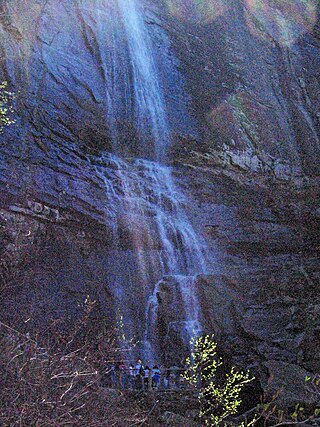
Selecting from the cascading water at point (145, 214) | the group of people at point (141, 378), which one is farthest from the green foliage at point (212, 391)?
the cascading water at point (145, 214)

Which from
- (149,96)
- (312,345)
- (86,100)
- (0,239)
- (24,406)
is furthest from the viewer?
(149,96)

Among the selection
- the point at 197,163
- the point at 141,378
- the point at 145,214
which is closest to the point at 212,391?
the point at 141,378

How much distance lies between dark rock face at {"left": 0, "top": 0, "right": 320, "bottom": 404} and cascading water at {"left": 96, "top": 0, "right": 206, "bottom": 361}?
18 cm

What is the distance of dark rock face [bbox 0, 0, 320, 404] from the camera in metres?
16.2

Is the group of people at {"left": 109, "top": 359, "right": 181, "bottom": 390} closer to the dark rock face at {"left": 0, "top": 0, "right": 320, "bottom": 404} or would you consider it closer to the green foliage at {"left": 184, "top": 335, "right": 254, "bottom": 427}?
the green foliage at {"left": 184, "top": 335, "right": 254, "bottom": 427}

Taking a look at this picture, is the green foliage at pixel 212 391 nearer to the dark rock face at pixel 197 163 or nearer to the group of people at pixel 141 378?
the group of people at pixel 141 378

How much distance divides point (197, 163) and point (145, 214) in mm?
4222

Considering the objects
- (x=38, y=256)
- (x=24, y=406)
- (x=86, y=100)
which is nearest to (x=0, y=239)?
(x=38, y=256)

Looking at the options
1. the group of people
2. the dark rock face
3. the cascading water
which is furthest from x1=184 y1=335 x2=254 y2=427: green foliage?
the cascading water

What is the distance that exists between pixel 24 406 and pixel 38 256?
37.9 ft

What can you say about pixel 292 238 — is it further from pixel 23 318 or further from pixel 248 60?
pixel 23 318

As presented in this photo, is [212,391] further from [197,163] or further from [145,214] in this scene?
[197,163]

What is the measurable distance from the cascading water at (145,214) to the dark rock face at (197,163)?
182 millimetres

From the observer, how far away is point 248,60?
24.8 m
